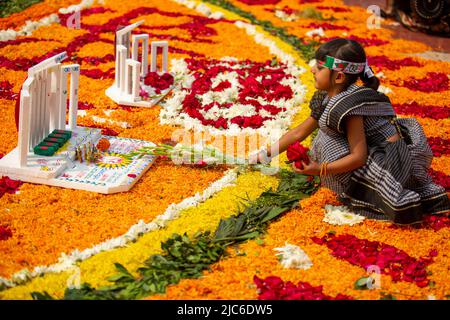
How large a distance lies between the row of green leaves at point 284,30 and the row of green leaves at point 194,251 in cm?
439

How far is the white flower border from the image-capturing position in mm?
3865

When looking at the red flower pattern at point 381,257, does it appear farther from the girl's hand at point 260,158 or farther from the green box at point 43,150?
the green box at point 43,150

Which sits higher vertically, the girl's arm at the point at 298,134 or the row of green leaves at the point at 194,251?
the girl's arm at the point at 298,134

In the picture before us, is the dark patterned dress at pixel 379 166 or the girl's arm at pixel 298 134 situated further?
the girl's arm at pixel 298 134

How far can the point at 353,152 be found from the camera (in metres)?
4.66

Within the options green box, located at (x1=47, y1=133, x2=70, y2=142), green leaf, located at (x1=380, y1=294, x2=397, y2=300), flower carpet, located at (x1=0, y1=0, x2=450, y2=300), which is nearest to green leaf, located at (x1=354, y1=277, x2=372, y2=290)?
flower carpet, located at (x1=0, y1=0, x2=450, y2=300)

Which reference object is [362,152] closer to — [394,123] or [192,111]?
[394,123]

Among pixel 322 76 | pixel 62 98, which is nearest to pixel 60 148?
pixel 62 98

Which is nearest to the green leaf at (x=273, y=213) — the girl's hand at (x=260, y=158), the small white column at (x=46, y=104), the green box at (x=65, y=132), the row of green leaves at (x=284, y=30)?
the girl's hand at (x=260, y=158)

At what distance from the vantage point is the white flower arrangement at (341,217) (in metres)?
4.75

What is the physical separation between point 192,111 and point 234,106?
0.44m

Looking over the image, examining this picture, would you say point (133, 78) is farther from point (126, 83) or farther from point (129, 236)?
point (129, 236)

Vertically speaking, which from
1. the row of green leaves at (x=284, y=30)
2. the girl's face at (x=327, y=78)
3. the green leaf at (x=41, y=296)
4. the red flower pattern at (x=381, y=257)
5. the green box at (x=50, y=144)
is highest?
the girl's face at (x=327, y=78)

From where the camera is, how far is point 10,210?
4.64m
